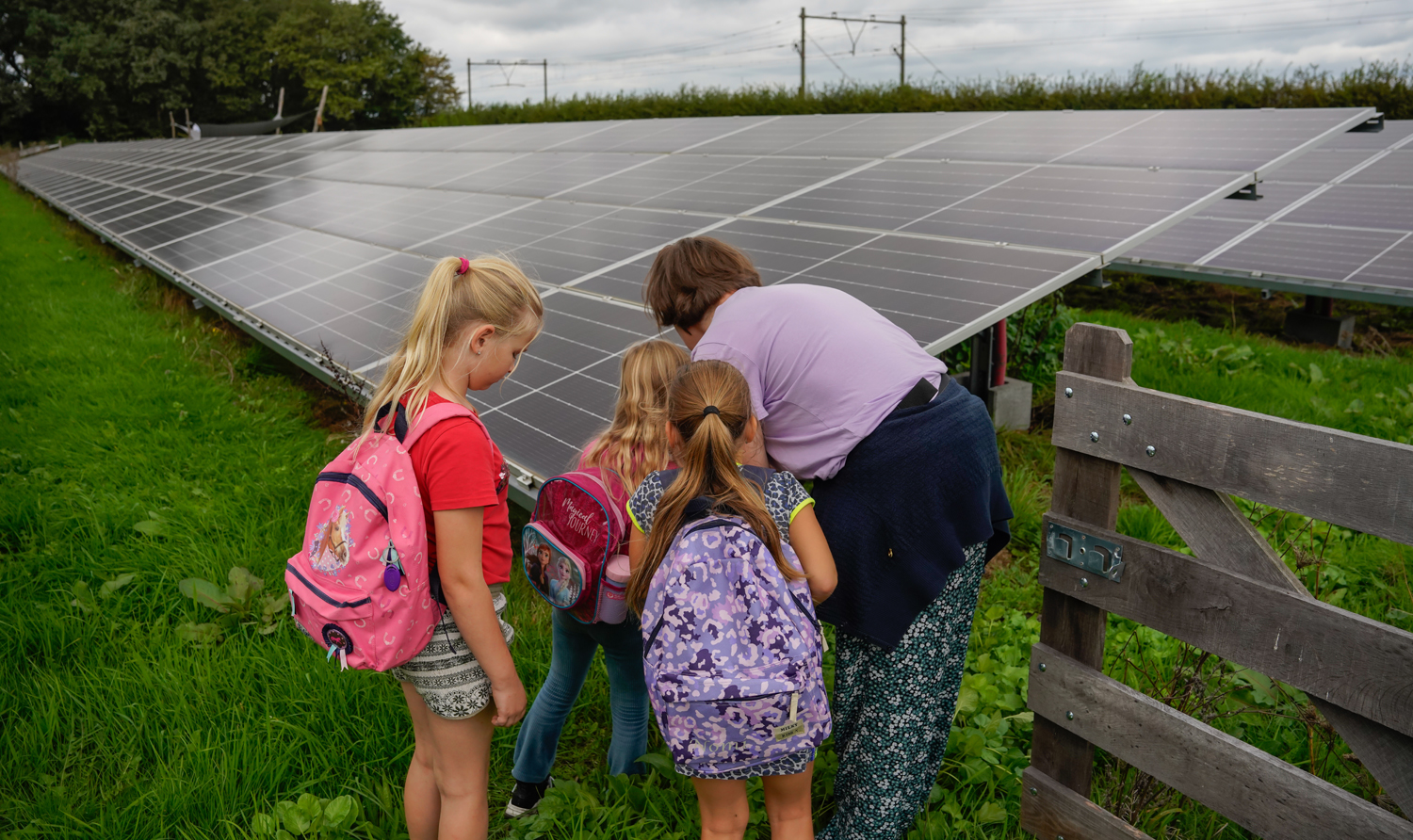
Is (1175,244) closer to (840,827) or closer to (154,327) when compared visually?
(840,827)

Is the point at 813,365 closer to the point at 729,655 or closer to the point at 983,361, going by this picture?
the point at 729,655

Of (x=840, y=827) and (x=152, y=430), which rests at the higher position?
(x=152, y=430)

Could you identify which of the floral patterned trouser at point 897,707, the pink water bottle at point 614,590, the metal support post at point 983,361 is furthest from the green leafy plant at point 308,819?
the metal support post at point 983,361

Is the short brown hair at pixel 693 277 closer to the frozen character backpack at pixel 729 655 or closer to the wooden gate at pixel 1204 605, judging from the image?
the frozen character backpack at pixel 729 655

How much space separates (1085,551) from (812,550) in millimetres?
738

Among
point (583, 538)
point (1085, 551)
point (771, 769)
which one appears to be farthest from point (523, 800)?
point (1085, 551)

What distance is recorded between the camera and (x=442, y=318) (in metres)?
2.15

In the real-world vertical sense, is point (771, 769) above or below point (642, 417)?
below

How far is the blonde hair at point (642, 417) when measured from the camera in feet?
7.88

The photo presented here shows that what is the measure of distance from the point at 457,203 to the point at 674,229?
350 cm

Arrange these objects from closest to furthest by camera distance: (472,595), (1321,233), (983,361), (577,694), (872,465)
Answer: (472,595), (872,465), (577,694), (983,361), (1321,233)

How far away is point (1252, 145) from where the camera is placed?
5148 mm

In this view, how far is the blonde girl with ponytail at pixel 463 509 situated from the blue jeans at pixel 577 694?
45 centimetres

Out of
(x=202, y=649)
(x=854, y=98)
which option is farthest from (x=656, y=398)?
(x=854, y=98)
